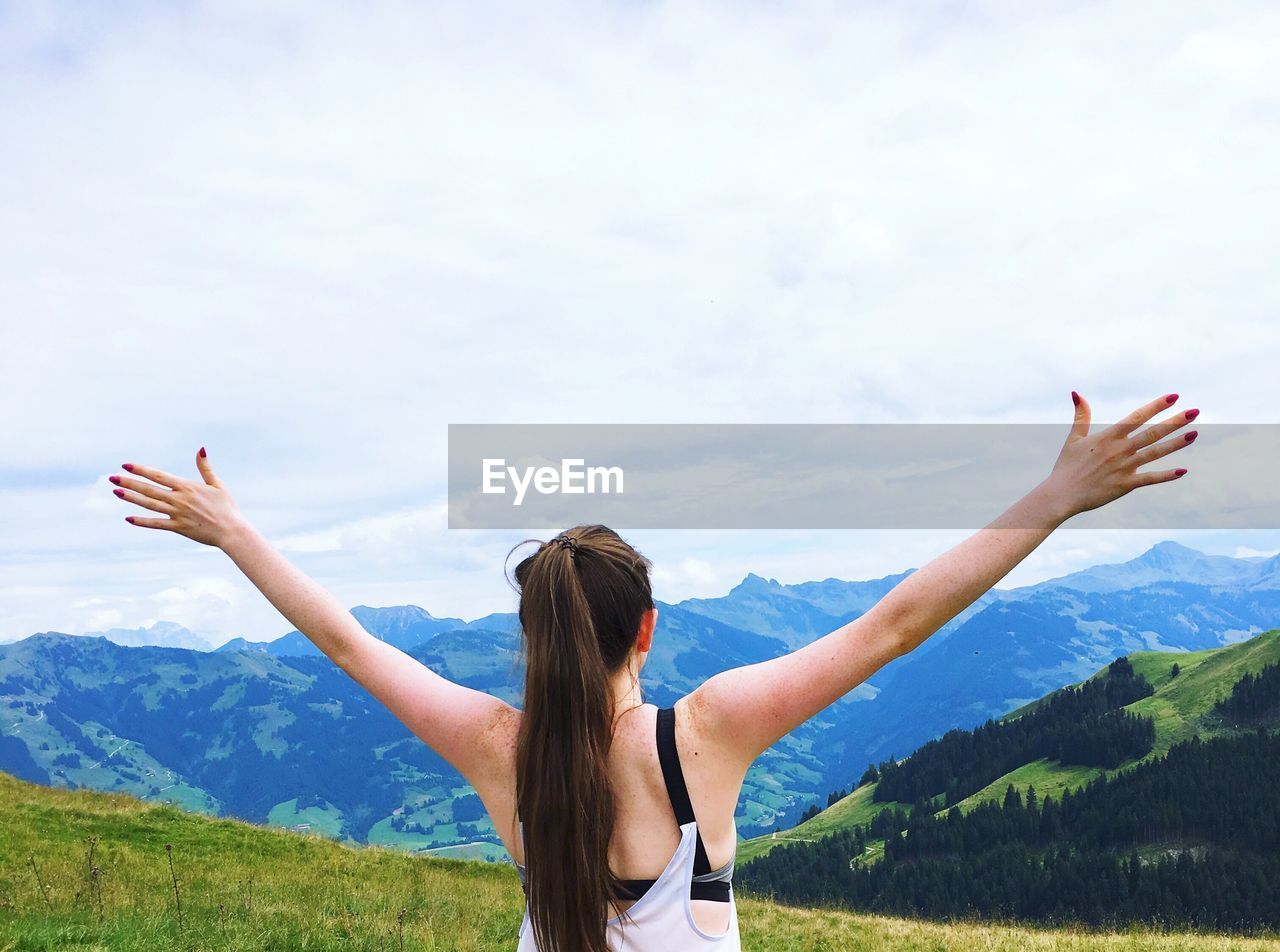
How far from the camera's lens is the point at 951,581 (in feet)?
8.29

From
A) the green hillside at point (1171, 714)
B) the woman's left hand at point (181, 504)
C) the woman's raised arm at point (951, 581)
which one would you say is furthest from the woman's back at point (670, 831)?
the green hillside at point (1171, 714)

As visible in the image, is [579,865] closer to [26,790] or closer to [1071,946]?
[1071,946]

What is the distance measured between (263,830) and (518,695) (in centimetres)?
2564

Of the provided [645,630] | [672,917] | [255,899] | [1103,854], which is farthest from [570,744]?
[1103,854]

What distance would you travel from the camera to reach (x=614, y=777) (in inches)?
110

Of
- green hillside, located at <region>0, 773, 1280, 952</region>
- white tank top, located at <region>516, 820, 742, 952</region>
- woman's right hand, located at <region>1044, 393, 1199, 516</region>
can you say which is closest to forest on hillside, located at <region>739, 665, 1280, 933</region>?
green hillside, located at <region>0, 773, 1280, 952</region>

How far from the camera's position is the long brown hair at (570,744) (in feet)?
8.93

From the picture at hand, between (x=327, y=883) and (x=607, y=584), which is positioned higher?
(x=607, y=584)

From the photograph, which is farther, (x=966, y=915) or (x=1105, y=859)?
(x=1105, y=859)

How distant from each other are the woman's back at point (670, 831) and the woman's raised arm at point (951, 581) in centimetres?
18

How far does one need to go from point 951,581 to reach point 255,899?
589 inches

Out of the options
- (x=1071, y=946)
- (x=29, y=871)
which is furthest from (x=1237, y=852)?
(x=29, y=871)

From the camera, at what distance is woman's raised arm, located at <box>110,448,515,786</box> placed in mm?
3029

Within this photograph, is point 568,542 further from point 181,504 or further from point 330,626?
point 181,504
